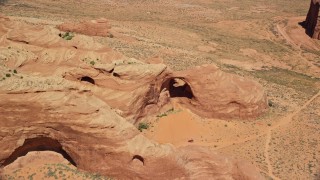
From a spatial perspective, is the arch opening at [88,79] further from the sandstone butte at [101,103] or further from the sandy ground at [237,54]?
the sandy ground at [237,54]

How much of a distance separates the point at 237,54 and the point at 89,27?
27.7 meters

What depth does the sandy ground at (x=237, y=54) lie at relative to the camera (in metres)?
32.7

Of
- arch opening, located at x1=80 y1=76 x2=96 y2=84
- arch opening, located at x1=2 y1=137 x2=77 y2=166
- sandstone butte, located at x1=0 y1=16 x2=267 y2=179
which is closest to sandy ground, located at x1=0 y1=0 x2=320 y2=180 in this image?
sandstone butte, located at x1=0 y1=16 x2=267 y2=179

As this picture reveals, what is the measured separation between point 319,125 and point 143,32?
37.1m

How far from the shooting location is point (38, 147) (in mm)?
23016

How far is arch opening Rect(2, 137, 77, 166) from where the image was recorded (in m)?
22.0

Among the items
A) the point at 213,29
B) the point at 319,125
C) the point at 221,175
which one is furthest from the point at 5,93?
the point at 213,29

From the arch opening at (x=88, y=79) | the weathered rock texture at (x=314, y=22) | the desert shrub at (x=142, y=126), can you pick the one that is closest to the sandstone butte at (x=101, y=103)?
the arch opening at (x=88, y=79)

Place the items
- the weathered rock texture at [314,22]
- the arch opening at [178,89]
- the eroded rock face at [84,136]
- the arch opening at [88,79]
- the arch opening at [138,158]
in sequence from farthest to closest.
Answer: the weathered rock texture at [314,22]
the arch opening at [178,89]
the arch opening at [88,79]
the arch opening at [138,158]
the eroded rock face at [84,136]

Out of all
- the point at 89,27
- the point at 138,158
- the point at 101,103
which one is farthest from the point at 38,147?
the point at 89,27

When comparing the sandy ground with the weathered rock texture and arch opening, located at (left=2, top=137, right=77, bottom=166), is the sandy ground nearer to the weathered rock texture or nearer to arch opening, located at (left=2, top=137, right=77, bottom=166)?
the weathered rock texture

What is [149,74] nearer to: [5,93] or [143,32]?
[5,93]

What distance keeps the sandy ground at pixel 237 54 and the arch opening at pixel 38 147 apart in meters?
9.81

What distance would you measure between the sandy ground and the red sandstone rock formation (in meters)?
2.11
